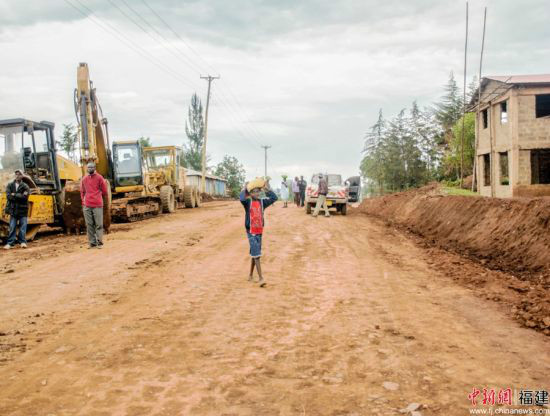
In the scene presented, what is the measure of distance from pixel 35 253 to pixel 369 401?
9672 mm

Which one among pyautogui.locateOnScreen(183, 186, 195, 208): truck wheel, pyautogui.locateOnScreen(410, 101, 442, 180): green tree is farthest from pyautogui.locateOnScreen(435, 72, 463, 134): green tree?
pyautogui.locateOnScreen(183, 186, 195, 208): truck wheel

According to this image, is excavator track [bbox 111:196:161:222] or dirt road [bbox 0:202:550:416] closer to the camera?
dirt road [bbox 0:202:550:416]

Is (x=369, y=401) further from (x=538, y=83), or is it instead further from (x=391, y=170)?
(x=391, y=170)

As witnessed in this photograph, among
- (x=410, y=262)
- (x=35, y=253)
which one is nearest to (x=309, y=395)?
(x=410, y=262)

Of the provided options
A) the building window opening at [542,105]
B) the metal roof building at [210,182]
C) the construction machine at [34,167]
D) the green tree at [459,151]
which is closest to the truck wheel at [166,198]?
the construction machine at [34,167]

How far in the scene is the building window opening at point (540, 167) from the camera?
27.0 metres

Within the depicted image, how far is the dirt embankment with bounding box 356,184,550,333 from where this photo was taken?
763 centimetres

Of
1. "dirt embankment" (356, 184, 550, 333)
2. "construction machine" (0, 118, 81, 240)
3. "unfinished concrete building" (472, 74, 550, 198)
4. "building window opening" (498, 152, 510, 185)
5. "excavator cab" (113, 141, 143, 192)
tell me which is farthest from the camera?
"building window opening" (498, 152, 510, 185)

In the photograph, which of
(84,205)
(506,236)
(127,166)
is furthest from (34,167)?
(506,236)

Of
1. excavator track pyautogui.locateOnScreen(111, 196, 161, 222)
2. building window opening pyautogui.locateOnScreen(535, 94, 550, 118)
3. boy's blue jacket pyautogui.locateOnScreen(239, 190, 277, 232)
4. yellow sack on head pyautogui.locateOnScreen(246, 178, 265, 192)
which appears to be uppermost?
building window opening pyautogui.locateOnScreen(535, 94, 550, 118)

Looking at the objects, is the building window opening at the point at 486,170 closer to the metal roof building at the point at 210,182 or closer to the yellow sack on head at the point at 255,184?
the yellow sack on head at the point at 255,184

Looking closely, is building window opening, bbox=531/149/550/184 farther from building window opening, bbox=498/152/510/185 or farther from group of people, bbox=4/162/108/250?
group of people, bbox=4/162/108/250

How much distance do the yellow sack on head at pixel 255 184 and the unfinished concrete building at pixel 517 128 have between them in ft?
56.5

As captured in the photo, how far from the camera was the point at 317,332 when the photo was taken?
18.6 ft
